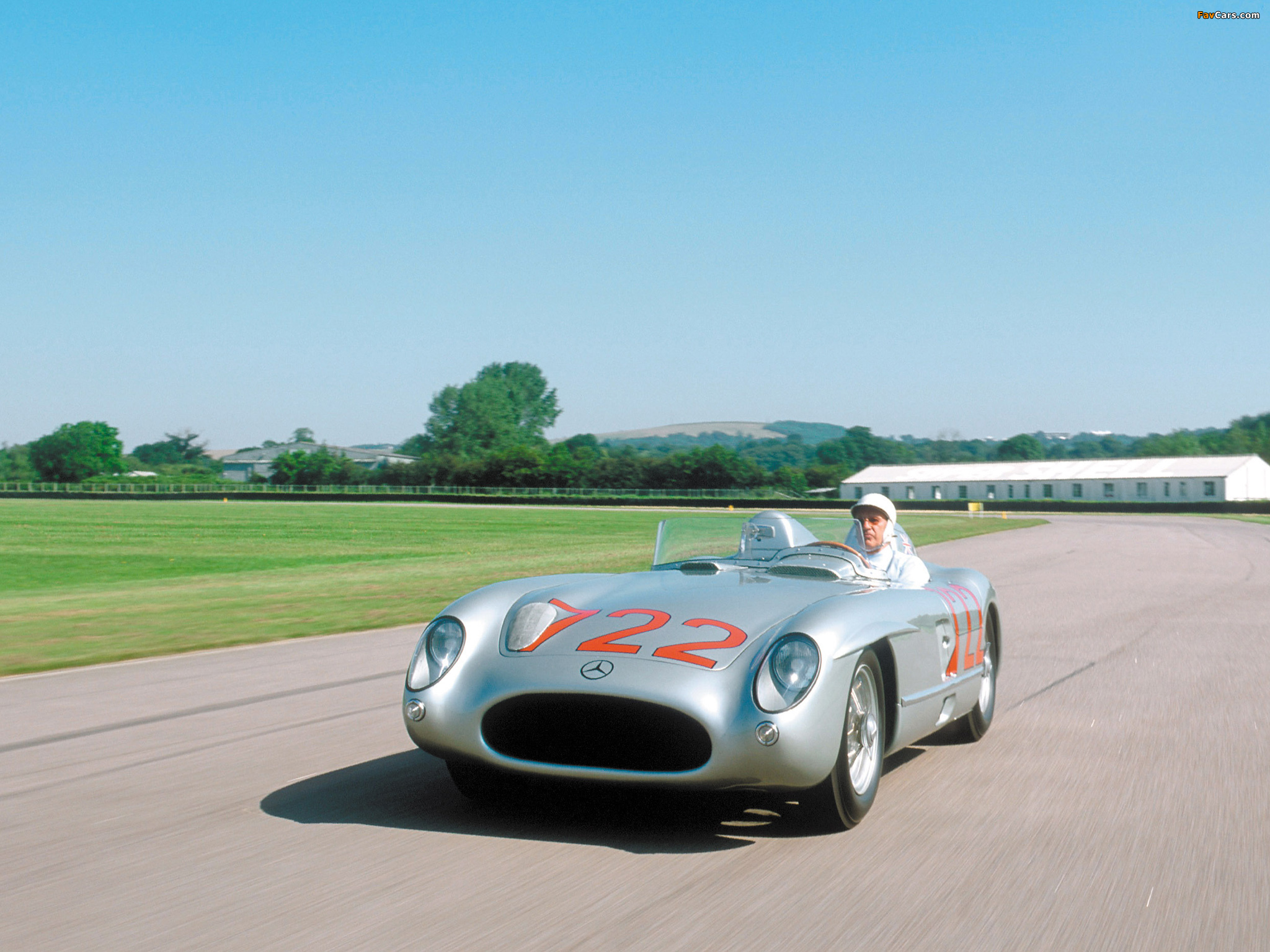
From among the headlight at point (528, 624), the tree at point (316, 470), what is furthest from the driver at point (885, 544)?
the tree at point (316, 470)

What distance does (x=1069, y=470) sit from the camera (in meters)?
100

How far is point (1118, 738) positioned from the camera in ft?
21.3

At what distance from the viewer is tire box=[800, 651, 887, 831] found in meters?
4.52

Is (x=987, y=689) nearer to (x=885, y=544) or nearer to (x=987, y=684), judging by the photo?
(x=987, y=684)

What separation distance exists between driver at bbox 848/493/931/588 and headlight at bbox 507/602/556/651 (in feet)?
6.76

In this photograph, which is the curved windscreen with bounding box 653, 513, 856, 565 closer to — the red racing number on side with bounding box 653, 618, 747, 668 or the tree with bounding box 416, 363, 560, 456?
the red racing number on side with bounding box 653, 618, 747, 668

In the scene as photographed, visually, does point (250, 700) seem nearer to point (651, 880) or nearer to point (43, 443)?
point (651, 880)

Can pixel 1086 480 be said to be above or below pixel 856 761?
below

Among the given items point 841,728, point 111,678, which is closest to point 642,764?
point 841,728

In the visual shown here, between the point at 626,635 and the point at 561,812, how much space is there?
0.84 meters

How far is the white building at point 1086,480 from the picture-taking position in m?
92.2

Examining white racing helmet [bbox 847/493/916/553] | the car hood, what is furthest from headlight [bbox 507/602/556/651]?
white racing helmet [bbox 847/493/916/553]

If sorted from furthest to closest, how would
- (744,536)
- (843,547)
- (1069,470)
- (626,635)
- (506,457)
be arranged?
1. (506,457)
2. (1069,470)
3. (744,536)
4. (843,547)
5. (626,635)

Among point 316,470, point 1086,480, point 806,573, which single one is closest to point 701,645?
point 806,573
